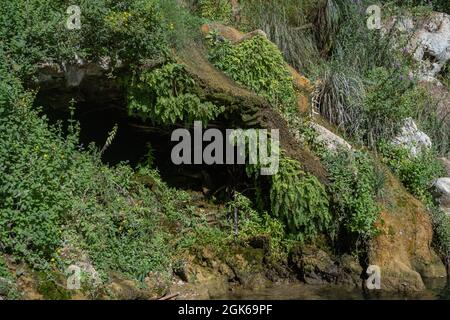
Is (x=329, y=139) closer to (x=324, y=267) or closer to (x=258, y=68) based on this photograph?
(x=258, y=68)

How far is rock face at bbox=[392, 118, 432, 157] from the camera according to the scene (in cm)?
1245

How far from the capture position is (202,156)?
35.5 feet

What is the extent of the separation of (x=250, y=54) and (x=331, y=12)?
392 cm

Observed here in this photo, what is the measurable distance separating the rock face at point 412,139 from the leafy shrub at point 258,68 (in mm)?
2323

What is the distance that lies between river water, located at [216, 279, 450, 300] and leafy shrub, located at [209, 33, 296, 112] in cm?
305

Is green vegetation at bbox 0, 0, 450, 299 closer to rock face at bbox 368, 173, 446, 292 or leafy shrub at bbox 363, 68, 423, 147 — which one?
leafy shrub at bbox 363, 68, 423, 147

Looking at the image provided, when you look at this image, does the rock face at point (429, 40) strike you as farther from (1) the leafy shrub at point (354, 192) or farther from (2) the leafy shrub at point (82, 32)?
(2) the leafy shrub at point (82, 32)

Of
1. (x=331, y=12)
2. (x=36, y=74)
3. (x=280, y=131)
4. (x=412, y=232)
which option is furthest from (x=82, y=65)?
(x=331, y=12)

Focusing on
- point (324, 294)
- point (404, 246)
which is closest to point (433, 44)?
point (404, 246)

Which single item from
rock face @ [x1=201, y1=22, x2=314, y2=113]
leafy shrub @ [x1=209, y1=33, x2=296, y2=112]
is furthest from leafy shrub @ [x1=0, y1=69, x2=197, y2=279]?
rock face @ [x1=201, y1=22, x2=314, y2=113]

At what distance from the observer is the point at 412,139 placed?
12656 millimetres

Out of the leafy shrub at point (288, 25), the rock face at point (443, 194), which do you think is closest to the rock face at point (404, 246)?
the rock face at point (443, 194)
